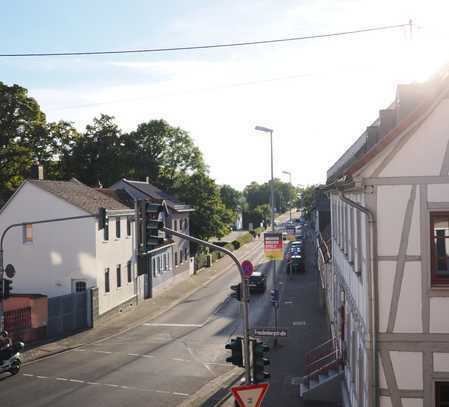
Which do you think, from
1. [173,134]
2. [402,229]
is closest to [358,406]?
[402,229]

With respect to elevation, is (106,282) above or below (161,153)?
below

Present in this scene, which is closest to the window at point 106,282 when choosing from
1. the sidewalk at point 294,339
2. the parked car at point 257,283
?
the sidewalk at point 294,339

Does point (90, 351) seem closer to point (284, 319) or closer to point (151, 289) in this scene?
point (284, 319)

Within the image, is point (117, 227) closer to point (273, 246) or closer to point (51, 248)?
point (51, 248)

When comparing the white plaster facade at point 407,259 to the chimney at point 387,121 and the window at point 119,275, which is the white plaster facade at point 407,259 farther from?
the window at point 119,275

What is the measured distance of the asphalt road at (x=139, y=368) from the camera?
68.2 feet

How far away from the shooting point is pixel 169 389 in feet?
71.7

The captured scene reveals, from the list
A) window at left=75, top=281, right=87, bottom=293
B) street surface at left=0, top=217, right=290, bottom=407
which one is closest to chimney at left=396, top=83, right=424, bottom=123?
street surface at left=0, top=217, right=290, bottom=407

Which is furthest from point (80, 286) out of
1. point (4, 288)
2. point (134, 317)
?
point (4, 288)

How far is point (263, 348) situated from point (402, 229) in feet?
13.4

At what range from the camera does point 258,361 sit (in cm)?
1362

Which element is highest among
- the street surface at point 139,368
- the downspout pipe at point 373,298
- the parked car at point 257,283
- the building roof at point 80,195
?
the building roof at point 80,195

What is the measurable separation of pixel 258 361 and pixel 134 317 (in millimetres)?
25273

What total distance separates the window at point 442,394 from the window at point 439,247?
2040mm
